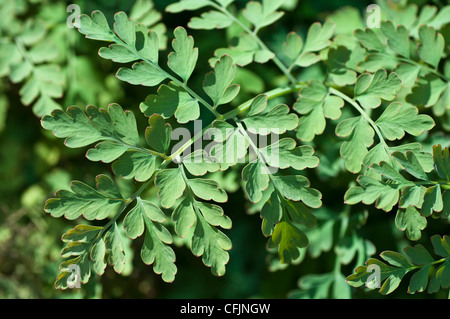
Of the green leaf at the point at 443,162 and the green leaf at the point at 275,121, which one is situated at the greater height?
the green leaf at the point at 275,121

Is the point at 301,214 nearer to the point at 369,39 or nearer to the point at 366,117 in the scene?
the point at 366,117

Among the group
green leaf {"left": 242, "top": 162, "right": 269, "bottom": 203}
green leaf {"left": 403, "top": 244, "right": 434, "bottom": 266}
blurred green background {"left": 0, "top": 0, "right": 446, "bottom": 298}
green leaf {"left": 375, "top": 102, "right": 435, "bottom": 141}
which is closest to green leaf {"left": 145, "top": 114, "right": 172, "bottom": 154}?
green leaf {"left": 242, "top": 162, "right": 269, "bottom": 203}

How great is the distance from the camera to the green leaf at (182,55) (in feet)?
3.49

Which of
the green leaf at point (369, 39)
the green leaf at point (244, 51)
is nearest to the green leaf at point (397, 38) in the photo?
the green leaf at point (369, 39)

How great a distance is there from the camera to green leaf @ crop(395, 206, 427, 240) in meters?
1.00

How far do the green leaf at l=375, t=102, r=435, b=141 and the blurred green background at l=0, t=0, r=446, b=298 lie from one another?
394mm

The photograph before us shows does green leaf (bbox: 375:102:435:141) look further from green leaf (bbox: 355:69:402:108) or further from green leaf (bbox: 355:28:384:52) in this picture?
green leaf (bbox: 355:28:384:52)

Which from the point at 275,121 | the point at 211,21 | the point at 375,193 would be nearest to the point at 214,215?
the point at 275,121

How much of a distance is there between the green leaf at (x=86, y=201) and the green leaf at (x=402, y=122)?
2.37ft

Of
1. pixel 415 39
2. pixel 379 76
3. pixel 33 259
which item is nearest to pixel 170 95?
pixel 379 76

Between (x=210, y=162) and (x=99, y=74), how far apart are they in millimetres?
948

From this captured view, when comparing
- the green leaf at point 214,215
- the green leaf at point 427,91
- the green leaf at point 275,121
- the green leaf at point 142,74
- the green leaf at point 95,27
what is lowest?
the green leaf at point 214,215

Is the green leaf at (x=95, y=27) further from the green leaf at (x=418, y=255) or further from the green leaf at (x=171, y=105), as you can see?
the green leaf at (x=418, y=255)
